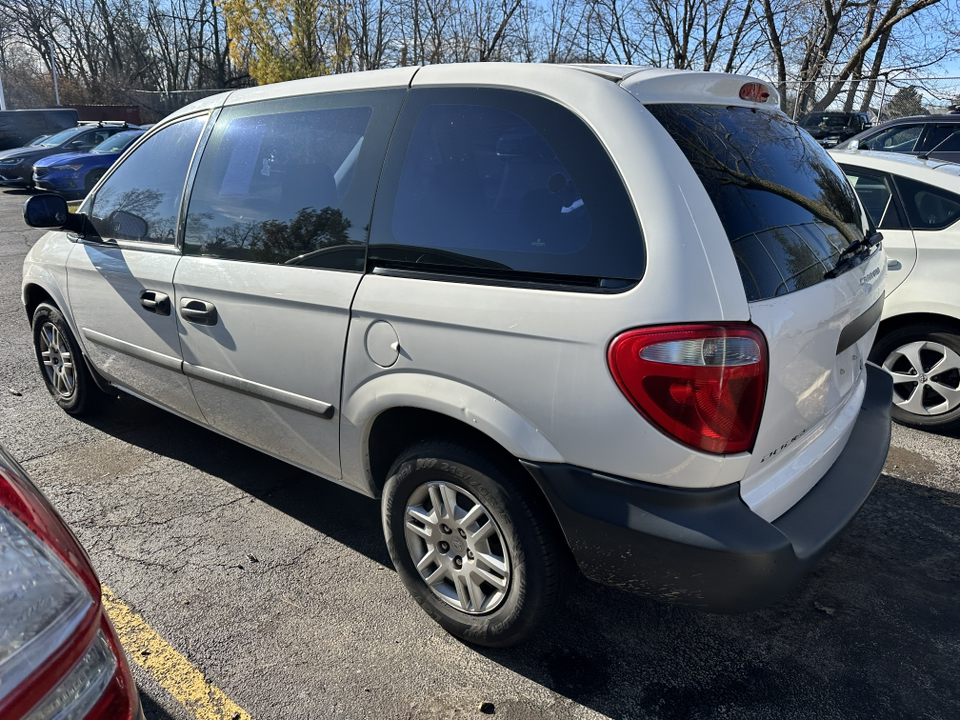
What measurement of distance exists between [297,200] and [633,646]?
2.07 metres

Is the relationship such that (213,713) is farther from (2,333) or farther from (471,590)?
(2,333)

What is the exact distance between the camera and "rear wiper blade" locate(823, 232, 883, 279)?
7.63ft

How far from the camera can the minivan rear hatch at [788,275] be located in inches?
78.0

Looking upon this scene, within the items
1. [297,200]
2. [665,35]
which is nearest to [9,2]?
[665,35]

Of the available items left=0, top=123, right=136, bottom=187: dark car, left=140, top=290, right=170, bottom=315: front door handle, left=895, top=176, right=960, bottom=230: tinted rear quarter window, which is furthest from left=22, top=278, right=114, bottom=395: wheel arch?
left=0, top=123, right=136, bottom=187: dark car

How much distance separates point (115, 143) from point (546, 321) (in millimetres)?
16890

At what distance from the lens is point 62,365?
436 centimetres

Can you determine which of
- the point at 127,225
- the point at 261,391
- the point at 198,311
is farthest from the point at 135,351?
the point at 261,391

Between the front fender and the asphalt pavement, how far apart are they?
58 centimetres

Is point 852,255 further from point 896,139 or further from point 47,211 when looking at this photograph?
point 896,139

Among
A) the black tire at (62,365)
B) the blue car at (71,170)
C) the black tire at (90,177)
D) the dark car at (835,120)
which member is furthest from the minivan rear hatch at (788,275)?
the dark car at (835,120)

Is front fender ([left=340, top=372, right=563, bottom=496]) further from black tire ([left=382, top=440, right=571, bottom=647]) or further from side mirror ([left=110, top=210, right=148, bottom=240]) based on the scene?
Answer: side mirror ([left=110, top=210, right=148, bottom=240])

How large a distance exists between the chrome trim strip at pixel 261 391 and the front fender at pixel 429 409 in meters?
0.12

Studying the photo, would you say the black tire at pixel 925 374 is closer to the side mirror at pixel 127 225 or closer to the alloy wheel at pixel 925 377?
the alloy wheel at pixel 925 377
